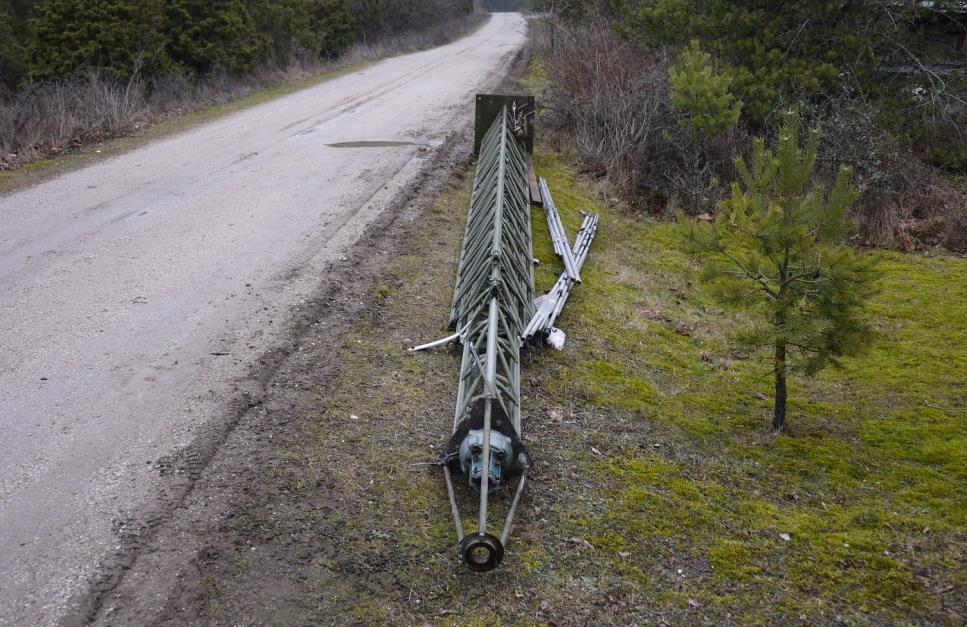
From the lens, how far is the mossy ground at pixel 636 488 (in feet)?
12.4

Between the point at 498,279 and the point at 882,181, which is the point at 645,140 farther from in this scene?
the point at 498,279

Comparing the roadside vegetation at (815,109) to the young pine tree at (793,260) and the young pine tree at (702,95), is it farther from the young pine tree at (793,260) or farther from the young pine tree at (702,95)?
the young pine tree at (793,260)

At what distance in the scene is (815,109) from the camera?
12430 millimetres

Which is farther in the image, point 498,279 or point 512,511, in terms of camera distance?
point 498,279

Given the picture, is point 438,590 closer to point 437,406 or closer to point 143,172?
point 437,406

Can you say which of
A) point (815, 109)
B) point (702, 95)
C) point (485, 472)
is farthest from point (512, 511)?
point (815, 109)

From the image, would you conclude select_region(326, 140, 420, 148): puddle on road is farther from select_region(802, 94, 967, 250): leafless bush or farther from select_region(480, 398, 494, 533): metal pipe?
select_region(480, 398, 494, 533): metal pipe

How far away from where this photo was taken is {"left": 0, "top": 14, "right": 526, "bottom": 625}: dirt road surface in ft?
13.2

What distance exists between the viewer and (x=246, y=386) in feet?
17.5

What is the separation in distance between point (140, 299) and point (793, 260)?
5173 millimetres

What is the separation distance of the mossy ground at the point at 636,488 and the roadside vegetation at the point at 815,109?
4.73m

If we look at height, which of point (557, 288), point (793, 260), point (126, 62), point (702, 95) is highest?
point (126, 62)

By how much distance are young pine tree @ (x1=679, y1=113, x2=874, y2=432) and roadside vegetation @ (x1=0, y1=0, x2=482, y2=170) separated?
10.5 metres

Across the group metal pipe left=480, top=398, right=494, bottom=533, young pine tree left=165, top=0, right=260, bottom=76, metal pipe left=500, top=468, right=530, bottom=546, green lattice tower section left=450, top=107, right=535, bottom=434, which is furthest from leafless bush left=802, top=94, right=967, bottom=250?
young pine tree left=165, top=0, right=260, bottom=76
